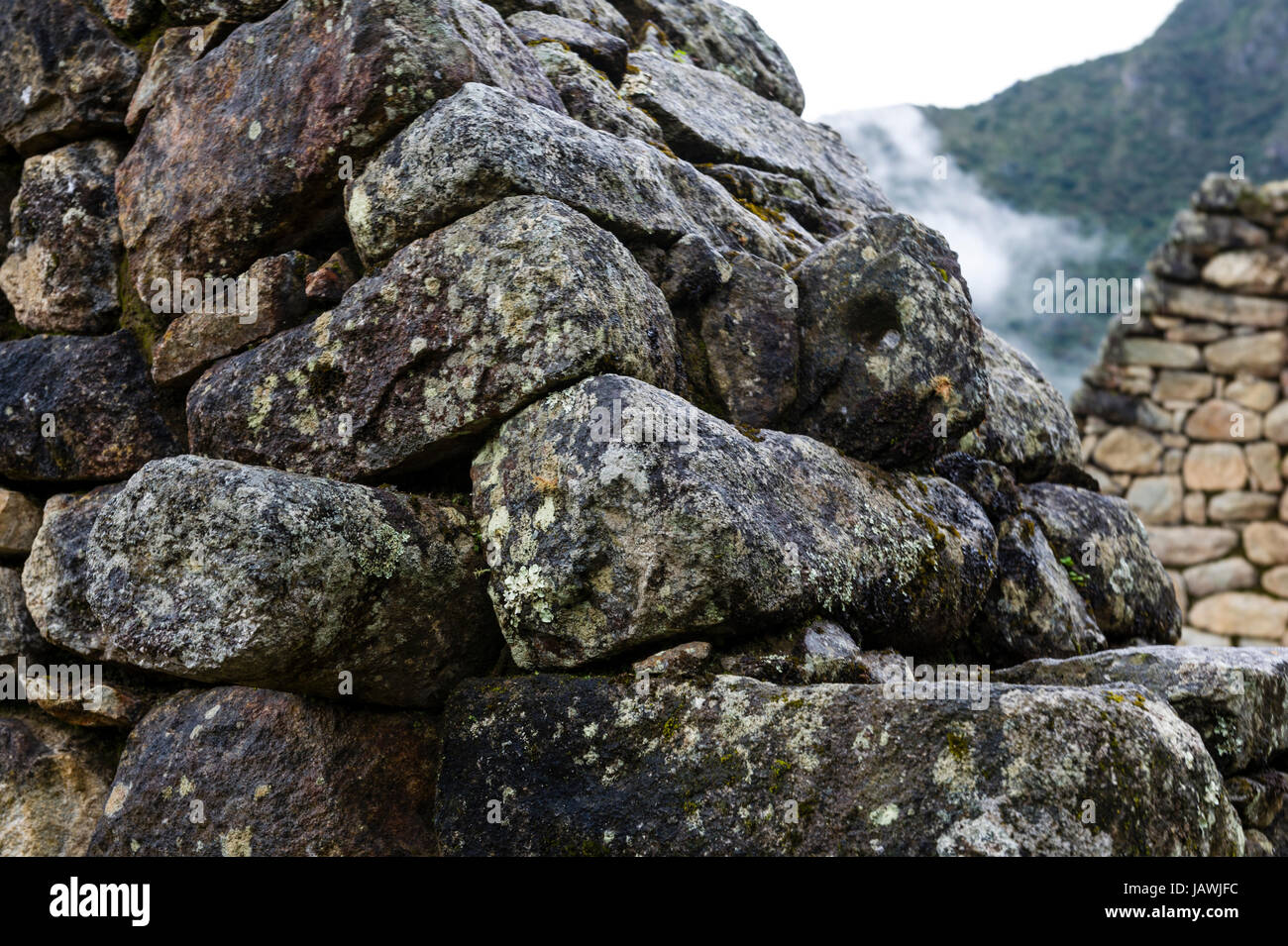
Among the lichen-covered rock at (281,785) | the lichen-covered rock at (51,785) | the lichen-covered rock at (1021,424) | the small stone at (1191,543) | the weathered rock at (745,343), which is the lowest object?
the small stone at (1191,543)

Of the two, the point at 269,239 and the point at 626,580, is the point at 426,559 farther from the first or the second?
the point at 269,239

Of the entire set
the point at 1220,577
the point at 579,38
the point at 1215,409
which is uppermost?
the point at 579,38

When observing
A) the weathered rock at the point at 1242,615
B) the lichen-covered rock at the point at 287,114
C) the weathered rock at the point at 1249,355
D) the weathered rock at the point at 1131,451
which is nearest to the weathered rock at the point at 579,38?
the lichen-covered rock at the point at 287,114

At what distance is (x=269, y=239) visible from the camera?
3256 millimetres

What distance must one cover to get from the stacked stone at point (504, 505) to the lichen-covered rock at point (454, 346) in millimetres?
12

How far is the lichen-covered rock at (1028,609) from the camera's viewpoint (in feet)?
10.7

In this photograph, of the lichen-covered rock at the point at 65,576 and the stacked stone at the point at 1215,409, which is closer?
the lichen-covered rock at the point at 65,576

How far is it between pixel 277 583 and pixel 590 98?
2213 millimetres

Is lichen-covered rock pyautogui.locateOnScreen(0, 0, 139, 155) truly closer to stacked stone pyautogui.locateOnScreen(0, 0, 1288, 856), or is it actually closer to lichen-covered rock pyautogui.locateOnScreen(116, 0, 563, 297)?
stacked stone pyautogui.locateOnScreen(0, 0, 1288, 856)

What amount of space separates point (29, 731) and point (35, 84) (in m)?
2.35

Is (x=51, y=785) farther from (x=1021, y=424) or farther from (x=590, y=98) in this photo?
(x=1021, y=424)

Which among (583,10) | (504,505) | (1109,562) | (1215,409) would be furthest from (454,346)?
(1215,409)

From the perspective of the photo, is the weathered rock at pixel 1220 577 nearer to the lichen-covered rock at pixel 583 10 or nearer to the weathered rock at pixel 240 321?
the lichen-covered rock at pixel 583 10

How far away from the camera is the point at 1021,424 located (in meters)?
3.91
